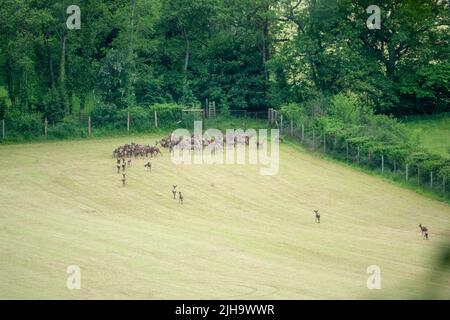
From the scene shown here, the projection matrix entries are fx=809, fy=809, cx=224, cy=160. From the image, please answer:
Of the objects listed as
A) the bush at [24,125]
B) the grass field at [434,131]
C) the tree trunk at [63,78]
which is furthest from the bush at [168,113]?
the grass field at [434,131]

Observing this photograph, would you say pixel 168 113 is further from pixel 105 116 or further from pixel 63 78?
pixel 63 78

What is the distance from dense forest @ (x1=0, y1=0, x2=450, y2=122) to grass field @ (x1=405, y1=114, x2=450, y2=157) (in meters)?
2.06

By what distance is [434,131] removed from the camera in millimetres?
59719

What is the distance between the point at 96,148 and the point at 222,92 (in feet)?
54.0

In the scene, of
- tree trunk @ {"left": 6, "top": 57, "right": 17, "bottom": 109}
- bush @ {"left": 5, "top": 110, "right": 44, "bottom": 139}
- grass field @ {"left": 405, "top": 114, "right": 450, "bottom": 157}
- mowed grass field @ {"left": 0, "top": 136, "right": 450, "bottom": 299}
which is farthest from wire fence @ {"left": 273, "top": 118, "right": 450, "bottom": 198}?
tree trunk @ {"left": 6, "top": 57, "right": 17, "bottom": 109}

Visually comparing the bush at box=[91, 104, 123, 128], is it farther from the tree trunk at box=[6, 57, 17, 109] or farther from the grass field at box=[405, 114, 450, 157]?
the grass field at box=[405, 114, 450, 157]

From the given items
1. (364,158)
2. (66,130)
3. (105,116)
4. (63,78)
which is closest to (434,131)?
(364,158)

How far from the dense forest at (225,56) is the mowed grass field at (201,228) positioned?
10920mm

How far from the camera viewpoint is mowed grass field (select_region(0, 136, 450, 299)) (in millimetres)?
24516

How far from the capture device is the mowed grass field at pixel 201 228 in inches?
965

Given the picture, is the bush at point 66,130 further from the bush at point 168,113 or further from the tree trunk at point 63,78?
the bush at point 168,113

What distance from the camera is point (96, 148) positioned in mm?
52438
